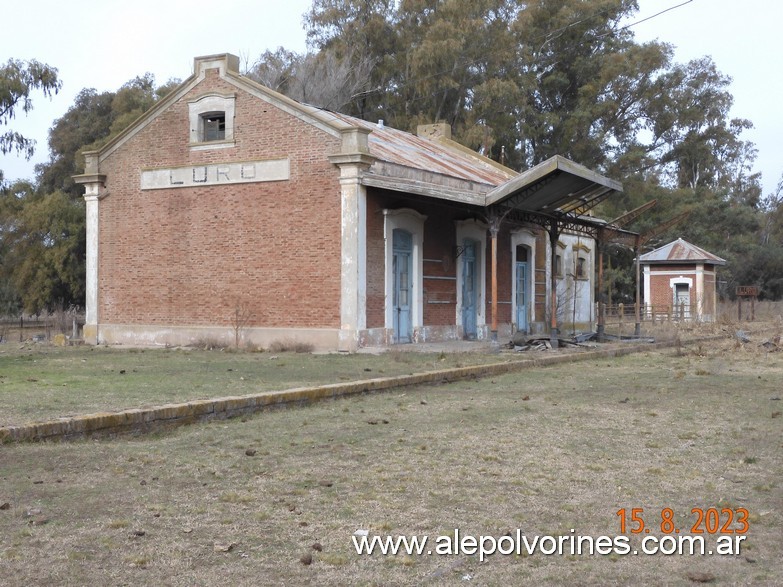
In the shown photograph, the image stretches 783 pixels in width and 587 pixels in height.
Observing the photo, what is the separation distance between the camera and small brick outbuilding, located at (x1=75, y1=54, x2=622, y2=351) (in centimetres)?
1969

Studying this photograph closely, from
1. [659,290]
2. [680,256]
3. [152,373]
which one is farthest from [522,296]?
[659,290]

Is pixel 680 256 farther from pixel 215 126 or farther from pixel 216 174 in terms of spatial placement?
pixel 216 174

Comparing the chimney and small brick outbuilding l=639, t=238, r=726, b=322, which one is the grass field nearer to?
the chimney

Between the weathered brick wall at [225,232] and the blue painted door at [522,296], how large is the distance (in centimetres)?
927

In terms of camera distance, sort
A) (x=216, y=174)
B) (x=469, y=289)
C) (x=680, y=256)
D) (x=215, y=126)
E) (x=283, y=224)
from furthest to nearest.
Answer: (x=680, y=256)
(x=469, y=289)
(x=215, y=126)
(x=216, y=174)
(x=283, y=224)

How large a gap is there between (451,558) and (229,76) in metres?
18.6

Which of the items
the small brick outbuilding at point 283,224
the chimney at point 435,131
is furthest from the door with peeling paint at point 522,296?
the chimney at point 435,131

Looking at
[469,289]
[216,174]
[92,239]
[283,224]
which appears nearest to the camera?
[283,224]

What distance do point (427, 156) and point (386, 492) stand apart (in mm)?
20135

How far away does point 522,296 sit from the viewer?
90.4ft

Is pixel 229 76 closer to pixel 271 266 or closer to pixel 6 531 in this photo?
pixel 271 266

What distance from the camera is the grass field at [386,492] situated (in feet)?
14.4

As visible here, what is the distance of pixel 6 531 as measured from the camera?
491 centimetres

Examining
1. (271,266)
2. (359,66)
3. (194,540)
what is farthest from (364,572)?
(359,66)
